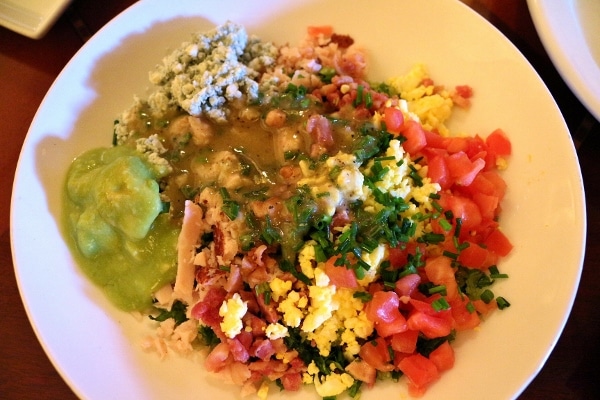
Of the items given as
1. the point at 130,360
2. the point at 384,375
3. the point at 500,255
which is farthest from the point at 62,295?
the point at 500,255

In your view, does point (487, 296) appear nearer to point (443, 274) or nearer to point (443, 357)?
point (443, 274)

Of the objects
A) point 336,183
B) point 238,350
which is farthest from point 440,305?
point 238,350

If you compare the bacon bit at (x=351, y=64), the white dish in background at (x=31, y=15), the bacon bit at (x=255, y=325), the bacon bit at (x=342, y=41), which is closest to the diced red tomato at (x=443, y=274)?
the bacon bit at (x=255, y=325)

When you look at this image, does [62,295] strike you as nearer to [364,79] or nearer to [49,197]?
[49,197]

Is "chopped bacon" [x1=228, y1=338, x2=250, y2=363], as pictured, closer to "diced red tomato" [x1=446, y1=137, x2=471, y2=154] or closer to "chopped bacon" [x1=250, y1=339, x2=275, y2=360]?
"chopped bacon" [x1=250, y1=339, x2=275, y2=360]

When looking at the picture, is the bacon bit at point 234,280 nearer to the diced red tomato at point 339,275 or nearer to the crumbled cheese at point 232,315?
the crumbled cheese at point 232,315

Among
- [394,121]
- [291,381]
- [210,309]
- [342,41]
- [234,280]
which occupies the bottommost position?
[291,381]
